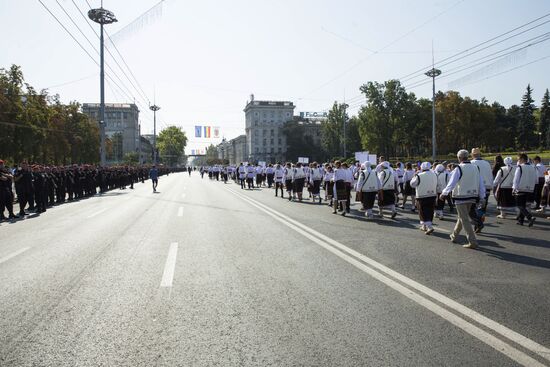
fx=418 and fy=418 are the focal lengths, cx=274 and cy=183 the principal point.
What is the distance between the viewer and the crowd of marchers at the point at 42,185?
1537 cm

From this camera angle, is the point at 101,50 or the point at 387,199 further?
the point at 101,50

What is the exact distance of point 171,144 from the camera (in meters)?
154

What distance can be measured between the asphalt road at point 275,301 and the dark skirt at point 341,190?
5.34 meters

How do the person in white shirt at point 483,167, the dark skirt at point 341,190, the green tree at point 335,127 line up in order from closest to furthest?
the person in white shirt at point 483,167 < the dark skirt at point 341,190 < the green tree at point 335,127

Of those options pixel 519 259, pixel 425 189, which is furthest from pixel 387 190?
pixel 519 259

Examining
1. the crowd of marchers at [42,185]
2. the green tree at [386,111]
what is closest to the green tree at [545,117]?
the green tree at [386,111]

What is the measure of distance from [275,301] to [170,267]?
8.15ft

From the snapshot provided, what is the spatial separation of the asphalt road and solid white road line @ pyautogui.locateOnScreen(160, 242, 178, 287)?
24 mm

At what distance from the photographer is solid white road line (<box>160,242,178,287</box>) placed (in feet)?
19.3

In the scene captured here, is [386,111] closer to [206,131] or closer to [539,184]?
[206,131]

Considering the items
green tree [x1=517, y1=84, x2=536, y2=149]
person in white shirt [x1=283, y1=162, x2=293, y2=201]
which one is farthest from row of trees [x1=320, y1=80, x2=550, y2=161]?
person in white shirt [x1=283, y1=162, x2=293, y2=201]

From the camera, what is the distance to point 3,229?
39.4 ft

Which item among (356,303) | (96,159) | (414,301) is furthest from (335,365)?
(96,159)

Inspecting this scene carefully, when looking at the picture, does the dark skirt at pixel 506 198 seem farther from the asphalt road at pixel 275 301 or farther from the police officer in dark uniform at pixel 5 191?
the police officer in dark uniform at pixel 5 191
